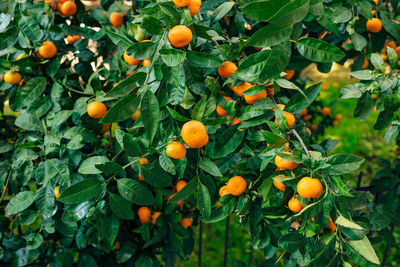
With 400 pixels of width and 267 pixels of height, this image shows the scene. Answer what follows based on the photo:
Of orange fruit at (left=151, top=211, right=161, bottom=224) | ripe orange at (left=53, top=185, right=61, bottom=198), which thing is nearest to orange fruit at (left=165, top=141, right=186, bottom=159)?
orange fruit at (left=151, top=211, right=161, bottom=224)

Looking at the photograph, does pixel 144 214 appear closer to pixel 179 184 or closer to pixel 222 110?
pixel 179 184

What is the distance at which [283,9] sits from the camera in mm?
566

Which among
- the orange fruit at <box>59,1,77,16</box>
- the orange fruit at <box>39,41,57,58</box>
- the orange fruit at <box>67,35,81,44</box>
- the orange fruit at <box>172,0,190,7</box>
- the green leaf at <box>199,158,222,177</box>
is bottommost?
the green leaf at <box>199,158,222,177</box>

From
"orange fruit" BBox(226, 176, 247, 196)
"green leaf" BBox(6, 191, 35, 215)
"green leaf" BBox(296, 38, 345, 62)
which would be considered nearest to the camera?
"green leaf" BBox(296, 38, 345, 62)

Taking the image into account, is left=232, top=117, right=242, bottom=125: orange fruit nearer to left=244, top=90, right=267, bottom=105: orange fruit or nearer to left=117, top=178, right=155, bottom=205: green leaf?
left=244, top=90, right=267, bottom=105: orange fruit

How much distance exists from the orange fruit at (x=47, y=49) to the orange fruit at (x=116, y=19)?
231 millimetres

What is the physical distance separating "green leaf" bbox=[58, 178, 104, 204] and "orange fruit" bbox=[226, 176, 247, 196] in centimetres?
37

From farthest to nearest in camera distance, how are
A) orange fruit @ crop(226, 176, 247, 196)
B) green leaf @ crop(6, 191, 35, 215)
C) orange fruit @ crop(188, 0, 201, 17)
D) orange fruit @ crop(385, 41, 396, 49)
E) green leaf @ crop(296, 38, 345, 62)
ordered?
orange fruit @ crop(385, 41, 396, 49), green leaf @ crop(6, 191, 35, 215), orange fruit @ crop(226, 176, 247, 196), orange fruit @ crop(188, 0, 201, 17), green leaf @ crop(296, 38, 345, 62)

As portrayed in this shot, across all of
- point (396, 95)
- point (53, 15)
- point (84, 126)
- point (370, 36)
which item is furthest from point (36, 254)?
point (370, 36)

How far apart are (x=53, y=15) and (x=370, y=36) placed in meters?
1.14

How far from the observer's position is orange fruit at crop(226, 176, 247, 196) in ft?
3.07

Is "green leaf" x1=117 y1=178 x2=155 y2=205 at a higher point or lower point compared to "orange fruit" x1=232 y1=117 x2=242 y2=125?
lower

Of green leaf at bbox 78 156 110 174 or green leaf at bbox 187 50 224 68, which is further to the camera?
green leaf at bbox 78 156 110 174

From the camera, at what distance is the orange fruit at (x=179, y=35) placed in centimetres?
74
